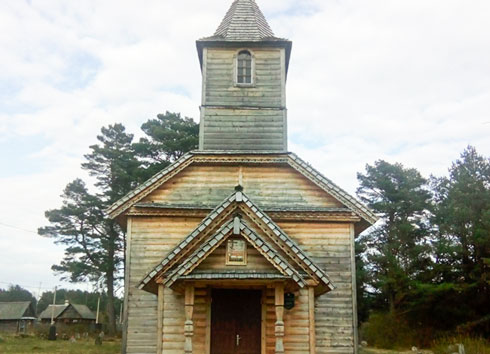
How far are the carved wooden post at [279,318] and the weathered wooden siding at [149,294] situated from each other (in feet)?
12.3

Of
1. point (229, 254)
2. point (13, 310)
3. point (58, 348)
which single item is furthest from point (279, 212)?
point (13, 310)

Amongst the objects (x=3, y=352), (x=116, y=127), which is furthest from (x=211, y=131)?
(x=116, y=127)

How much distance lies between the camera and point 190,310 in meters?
11.6

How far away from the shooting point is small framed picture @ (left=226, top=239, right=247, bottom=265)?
38.7 feet

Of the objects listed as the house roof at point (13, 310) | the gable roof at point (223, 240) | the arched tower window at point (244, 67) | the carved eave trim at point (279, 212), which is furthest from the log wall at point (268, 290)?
the house roof at point (13, 310)

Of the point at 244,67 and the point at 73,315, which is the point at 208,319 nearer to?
the point at 244,67

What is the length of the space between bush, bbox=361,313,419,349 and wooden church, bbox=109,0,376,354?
77.2 ft

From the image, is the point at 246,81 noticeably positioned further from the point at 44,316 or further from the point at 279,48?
the point at 44,316

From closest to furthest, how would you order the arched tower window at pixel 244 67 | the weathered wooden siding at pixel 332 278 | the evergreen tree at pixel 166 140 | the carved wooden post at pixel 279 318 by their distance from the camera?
1. the carved wooden post at pixel 279 318
2. the weathered wooden siding at pixel 332 278
3. the arched tower window at pixel 244 67
4. the evergreen tree at pixel 166 140

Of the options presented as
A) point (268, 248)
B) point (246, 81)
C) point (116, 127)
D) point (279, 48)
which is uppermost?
point (116, 127)

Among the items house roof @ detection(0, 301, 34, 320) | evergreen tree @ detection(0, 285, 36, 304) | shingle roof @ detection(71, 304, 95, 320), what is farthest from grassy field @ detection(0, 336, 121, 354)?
evergreen tree @ detection(0, 285, 36, 304)

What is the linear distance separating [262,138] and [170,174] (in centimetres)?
342

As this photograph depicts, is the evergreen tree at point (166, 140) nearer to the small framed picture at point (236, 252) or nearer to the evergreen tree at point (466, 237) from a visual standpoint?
the evergreen tree at point (466, 237)

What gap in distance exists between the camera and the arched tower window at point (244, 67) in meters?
18.3
